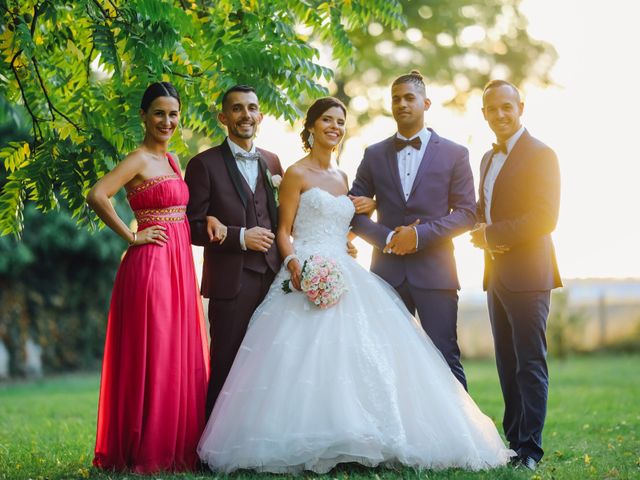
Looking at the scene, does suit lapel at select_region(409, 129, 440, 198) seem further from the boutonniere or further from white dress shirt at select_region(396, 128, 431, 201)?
the boutonniere

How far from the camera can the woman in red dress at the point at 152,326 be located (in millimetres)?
6484

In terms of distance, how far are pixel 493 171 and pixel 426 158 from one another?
26.1 inches

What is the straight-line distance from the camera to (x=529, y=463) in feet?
21.5

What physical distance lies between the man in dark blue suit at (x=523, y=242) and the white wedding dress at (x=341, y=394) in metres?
0.52

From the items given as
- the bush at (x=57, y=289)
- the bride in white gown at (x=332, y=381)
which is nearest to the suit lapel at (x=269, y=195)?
the bride in white gown at (x=332, y=381)

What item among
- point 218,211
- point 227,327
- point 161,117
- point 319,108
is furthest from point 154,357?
point 319,108

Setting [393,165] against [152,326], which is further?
[393,165]

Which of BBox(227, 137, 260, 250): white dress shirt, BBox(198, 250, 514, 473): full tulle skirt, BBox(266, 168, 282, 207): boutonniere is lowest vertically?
BBox(198, 250, 514, 473): full tulle skirt

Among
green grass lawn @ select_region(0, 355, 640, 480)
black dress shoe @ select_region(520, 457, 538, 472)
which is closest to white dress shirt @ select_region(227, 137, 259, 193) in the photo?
green grass lawn @ select_region(0, 355, 640, 480)

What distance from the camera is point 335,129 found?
6930mm

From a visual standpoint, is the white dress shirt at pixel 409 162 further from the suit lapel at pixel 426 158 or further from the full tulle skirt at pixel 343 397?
the full tulle skirt at pixel 343 397

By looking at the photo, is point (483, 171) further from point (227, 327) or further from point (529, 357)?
point (227, 327)

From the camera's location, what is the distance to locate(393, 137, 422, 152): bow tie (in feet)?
22.4

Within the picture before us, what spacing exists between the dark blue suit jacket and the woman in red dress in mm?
2566
